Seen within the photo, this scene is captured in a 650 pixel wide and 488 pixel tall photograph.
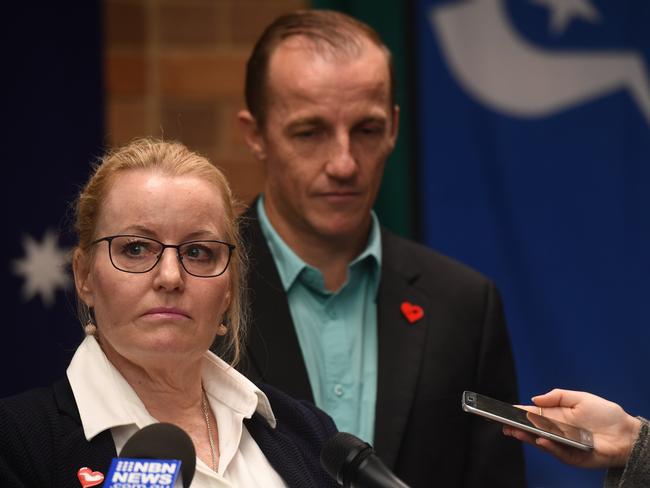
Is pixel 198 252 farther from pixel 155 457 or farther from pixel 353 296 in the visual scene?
pixel 353 296

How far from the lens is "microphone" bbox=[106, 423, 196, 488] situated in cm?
141

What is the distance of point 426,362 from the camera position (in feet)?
8.98

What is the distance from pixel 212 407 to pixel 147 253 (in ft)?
1.03

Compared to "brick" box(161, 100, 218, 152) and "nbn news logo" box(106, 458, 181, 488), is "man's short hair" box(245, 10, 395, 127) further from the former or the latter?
"nbn news logo" box(106, 458, 181, 488)

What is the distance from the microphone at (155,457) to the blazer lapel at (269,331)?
103 centimetres

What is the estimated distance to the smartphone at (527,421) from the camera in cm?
176

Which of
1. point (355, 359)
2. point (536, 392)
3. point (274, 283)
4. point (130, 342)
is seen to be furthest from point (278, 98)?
point (536, 392)

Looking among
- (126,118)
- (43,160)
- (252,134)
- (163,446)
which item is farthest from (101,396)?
(126,118)

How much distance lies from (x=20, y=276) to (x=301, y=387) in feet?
3.58

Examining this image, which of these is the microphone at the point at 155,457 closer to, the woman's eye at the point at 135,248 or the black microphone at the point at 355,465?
the black microphone at the point at 355,465

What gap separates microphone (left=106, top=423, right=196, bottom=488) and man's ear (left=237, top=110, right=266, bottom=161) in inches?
55.2

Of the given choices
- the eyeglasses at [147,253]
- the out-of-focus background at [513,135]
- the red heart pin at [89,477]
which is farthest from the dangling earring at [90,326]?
the out-of-focus background at [513,135]

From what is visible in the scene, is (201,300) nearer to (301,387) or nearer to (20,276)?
(301,387)

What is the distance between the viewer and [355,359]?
270cm
